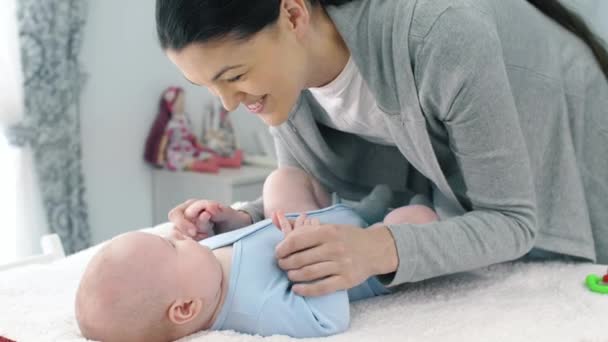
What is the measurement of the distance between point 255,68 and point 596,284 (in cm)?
64

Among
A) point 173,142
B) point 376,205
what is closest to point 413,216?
point 376,205

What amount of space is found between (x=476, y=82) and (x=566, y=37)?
34 cm

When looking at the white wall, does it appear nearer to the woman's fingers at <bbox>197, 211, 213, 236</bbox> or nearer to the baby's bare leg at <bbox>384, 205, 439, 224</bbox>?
the woman's fingers at <bbox>197, 211, 213, 236</bbox>

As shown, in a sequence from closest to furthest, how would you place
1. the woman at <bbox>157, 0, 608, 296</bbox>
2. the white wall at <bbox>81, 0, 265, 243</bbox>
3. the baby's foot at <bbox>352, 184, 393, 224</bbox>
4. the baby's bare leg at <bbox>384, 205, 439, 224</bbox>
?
the woman at <bbox>157, 0, 608, 296</bbox>, the baby's bare leg at <bbox>384, 205, 439, 224</bbox>, the baby's foot at <bbox>352, 184, 393, 224</bbox>, the white wall at <bbox>81, 0, 265, 243</bbox>

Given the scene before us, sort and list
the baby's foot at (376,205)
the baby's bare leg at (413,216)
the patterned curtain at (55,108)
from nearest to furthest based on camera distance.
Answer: the baby's bare leg at (413,216) → the baby's foot at (376,205) → the patterned curtain at (55,108)

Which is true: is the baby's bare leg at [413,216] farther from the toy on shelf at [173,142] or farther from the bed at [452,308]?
the toy on shelf at [173,142]

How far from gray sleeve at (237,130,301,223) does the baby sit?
1.06 ft

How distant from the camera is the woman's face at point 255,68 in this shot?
105 centimetres

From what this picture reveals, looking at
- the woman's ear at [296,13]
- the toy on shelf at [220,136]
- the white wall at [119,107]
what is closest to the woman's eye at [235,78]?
the woman's ear at [296,13]

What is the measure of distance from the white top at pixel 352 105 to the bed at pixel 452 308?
309 millimetres

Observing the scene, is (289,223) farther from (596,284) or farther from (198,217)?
(596,284)

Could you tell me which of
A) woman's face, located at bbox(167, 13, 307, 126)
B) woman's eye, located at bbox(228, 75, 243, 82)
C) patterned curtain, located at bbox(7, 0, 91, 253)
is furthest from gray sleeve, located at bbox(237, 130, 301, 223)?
patterned curtain, located at bbox(7, 0, 91, 253)

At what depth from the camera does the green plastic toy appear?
1111 mm

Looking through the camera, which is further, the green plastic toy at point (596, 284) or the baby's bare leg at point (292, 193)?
the baby's bare leg at point (292, 193)
